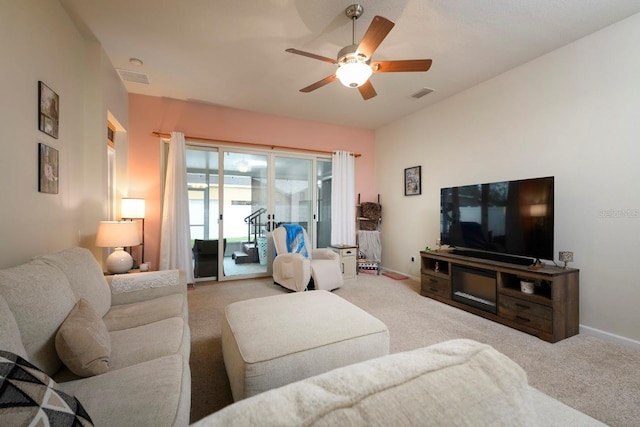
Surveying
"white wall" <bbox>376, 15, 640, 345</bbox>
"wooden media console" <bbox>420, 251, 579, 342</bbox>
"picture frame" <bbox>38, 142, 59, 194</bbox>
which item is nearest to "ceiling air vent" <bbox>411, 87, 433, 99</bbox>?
"white wall" <bbox>376, 15, 640, 345</bbox>

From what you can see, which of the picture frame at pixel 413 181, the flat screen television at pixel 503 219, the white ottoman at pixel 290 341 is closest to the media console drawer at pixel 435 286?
the flat screen television at pixel 503 219

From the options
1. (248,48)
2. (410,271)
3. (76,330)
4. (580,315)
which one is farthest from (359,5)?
(410,271)

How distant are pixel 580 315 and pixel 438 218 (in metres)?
1.88

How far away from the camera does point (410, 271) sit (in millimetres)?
4543

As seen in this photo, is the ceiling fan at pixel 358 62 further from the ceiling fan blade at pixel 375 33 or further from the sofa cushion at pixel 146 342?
the sofa cushion at pixel 146 342

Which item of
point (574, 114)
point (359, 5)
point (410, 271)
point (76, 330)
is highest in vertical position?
point (359, 5)

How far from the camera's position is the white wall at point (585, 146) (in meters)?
2.28

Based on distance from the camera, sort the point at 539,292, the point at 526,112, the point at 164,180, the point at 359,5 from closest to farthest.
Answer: the point at 359,5
the point at 539,292
the point at 526,112
the point at 164,180

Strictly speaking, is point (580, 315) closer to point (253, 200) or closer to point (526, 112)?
point (526, 112)

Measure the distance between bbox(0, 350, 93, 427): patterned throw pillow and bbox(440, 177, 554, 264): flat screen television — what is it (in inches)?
128

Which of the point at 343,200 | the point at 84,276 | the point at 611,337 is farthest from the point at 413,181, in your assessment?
the point at 84,276

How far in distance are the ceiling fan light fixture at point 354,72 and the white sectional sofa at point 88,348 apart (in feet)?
7.07

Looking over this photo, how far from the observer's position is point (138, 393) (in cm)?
99

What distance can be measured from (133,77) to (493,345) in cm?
480
